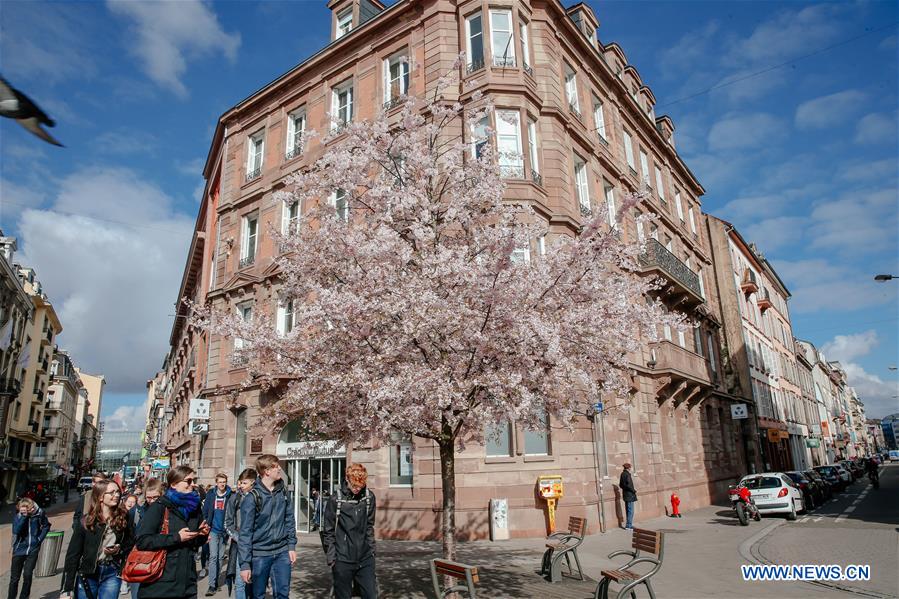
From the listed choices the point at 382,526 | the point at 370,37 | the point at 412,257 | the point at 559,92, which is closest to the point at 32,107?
the point at 412,257

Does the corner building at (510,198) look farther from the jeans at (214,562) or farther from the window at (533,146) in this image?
the jeans at (214,562)

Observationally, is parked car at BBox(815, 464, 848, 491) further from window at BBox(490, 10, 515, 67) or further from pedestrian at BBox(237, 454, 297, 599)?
pedestrian at BBox(237, 454, 297, 599)

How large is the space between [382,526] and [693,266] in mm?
23459

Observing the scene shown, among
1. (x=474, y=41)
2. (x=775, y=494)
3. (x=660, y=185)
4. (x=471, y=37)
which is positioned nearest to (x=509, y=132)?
(x=474, y=41)

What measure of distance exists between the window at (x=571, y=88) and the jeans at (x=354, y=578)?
18.1 meters

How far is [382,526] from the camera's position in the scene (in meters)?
15.9

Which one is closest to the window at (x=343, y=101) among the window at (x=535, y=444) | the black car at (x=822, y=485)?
the window at (x=535, y=444)

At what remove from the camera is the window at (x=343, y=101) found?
2125 centimetres

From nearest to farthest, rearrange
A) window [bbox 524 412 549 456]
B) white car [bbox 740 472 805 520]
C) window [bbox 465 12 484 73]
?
window [bbox 524 412 549 456] → window [bbox 465 12 484 73] → white car [bbox 740 472 805 520]

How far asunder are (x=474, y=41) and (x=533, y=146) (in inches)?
155

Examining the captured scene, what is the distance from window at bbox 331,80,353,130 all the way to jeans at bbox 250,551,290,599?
17.3 m

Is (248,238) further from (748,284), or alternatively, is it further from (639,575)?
(748,284)

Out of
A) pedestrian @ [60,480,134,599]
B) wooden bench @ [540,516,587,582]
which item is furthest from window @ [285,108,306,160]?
pedestrian @ [60,480,134,599]

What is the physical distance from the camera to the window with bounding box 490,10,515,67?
58.3 ft
